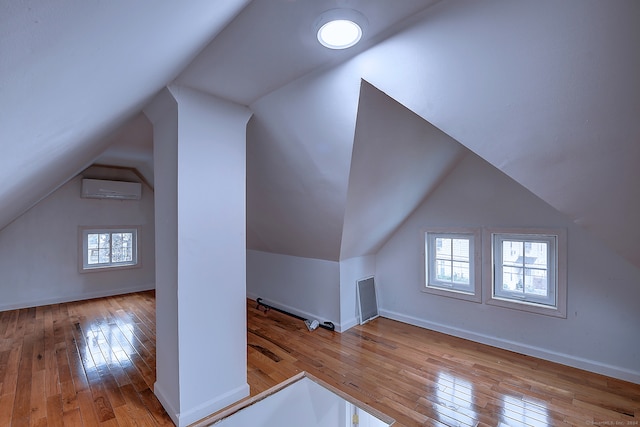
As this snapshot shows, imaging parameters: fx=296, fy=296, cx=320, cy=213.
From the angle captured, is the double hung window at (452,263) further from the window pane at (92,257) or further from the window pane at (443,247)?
the window pane at (92,257)

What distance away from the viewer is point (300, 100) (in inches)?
78.8

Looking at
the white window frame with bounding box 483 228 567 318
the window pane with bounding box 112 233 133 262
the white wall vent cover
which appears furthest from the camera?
the window pane with bounding box 112 233 133 262

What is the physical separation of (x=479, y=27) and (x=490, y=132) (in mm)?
510

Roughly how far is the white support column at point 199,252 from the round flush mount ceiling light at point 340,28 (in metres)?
0.95

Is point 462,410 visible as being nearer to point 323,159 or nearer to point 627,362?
point 627,362

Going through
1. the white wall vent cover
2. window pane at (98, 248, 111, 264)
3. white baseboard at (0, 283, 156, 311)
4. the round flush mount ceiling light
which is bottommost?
white baseboard at (0, 283, 156, 311)

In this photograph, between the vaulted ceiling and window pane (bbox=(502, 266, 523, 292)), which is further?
window pane (bbox=(502, 266, 523, 292))

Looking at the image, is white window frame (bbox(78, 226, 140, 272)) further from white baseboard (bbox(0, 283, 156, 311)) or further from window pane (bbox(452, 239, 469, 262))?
window pane (bbox(452, 239, 469, 262))

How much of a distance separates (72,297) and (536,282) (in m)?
6.18

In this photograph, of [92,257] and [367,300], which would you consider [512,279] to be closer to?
[367,300]

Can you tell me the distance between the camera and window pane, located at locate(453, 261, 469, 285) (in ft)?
10.6

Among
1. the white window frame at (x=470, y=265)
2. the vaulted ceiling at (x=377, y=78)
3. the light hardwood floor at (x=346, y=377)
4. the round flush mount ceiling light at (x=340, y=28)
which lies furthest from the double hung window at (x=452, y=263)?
the round flush mount ceiling light at (x=340, y=28)

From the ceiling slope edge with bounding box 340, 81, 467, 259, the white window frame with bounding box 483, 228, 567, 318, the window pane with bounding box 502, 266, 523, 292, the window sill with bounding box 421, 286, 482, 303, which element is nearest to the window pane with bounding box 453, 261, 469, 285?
the window sill with bounding box 421, 286, 482, 303

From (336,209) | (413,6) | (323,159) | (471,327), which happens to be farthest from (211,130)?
(471,327)
